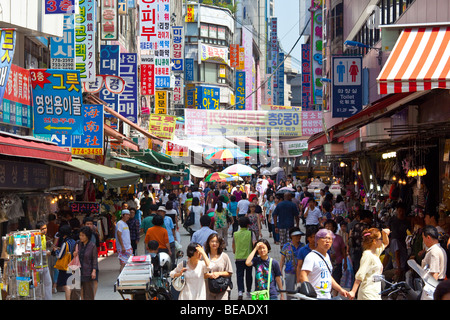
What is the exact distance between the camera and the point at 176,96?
166ft

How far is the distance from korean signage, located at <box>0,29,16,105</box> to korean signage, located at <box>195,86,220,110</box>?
52.0 metres

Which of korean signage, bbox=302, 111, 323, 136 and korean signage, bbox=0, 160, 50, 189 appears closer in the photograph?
korean signage, bbox=0, 160, 50, 189

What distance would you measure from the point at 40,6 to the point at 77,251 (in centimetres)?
627

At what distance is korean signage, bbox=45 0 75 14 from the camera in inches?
550

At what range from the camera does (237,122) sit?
35.7m

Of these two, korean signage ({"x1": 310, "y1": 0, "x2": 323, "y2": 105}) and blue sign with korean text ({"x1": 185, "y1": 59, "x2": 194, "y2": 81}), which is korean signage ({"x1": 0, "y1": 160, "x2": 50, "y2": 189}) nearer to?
korean signage ({"x1": 310, "y1": 0, "x2": 323, "y2": 105})

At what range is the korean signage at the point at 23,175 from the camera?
11.9 m

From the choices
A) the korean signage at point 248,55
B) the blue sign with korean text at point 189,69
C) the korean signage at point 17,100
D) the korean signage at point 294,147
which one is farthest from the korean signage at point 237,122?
the korean signage at point 248,55

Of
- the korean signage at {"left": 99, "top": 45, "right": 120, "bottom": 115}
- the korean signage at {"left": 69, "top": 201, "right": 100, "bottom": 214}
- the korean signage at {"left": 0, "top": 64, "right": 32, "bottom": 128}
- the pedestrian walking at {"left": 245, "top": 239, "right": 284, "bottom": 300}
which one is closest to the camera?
the pedestrian walking at {"left": 245, "top": 239, "right": 284, "bottom": 300}

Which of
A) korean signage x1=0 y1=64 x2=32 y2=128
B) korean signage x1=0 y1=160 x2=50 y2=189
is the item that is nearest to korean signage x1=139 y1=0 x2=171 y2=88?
korean signage x1=0 y1=64 x2=32 y2=128

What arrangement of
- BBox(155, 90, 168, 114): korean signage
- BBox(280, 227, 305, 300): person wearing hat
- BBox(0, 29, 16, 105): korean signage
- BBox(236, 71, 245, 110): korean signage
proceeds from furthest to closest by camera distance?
BBox(236, 71, 245, 110): korean signage
BBox(155, 90, 168, 114): korean signage
BBox(0, 29, 16, 105): korean signage
BBox(280, 227, 305, 300): person wearing hat

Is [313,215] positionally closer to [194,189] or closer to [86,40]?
[86,40]

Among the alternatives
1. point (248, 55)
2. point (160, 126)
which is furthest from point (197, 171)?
point (248, 55)

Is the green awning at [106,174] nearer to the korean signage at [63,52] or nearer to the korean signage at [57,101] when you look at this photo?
the korean signage at [57,101]
